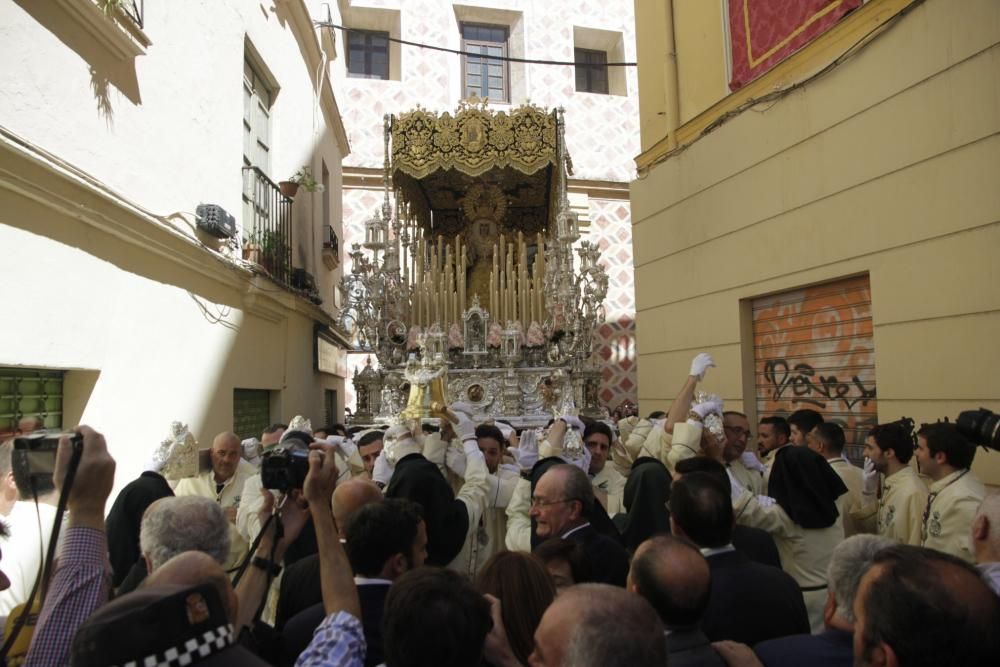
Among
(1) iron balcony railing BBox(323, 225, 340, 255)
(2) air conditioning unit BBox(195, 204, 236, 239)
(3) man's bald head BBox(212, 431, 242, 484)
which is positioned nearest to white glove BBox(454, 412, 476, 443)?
(3) man's bald head BBox(212, 431, 242, 484)

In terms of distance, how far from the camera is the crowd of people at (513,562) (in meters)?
1.35

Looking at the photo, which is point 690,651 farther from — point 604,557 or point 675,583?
point 604,557

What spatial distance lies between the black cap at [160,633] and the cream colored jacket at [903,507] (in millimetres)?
3060

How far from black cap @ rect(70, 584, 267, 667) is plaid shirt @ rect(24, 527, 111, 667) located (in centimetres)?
49

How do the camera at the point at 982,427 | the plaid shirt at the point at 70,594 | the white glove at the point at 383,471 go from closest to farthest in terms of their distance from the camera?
the plaid shirt at the point at 70,594 → the camera at the point at 982,427 → the white glove at the point at 383,471

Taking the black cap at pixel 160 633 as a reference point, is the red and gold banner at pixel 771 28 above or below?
above

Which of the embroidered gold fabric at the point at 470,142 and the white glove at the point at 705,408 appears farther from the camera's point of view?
the embroidered gold fabric at the point at 470,142

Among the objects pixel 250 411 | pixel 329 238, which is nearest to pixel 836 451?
pixel 250 411

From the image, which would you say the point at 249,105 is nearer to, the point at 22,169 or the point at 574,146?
the point at 22,169

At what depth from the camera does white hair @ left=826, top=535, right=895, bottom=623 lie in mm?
1830

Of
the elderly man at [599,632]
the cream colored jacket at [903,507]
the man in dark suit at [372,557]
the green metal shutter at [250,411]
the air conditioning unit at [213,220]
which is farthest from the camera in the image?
the green metal shutter at [250,411]

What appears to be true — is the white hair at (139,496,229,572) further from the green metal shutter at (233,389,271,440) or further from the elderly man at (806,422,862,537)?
the green metal shutter at (233,389,271,440)

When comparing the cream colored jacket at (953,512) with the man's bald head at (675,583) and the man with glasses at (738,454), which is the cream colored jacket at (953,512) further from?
the man's bald head at (675,583)

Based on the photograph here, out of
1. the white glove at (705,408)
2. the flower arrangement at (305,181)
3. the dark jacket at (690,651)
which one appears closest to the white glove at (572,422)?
the white glove at (705,408)
